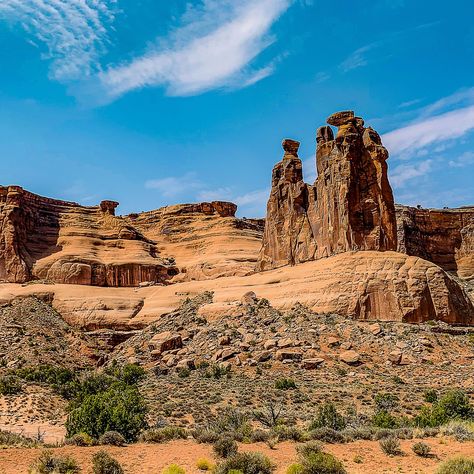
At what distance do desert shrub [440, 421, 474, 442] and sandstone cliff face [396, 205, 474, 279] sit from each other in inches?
3123

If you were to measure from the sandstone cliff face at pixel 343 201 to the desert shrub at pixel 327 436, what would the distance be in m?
33.5

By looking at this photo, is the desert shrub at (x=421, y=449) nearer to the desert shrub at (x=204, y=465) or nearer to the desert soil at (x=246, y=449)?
the desert soil at (x=246, y=449)

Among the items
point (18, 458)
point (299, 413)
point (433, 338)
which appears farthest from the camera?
point (433, 338)

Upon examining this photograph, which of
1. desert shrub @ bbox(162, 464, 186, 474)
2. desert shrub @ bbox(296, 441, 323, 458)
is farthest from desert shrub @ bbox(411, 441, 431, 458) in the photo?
desert shrub @ bbox(162, 464, 186, 474)

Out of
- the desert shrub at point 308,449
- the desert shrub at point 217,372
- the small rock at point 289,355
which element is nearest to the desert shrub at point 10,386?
the desert shrub at point 217,372

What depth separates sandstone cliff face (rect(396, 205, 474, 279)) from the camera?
103 metres

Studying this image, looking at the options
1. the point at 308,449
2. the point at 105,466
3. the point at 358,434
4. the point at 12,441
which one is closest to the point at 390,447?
the point at 358,434

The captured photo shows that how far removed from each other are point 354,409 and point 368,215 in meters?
27.5

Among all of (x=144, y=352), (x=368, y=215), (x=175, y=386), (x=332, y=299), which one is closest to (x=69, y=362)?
(x=144, y=352)

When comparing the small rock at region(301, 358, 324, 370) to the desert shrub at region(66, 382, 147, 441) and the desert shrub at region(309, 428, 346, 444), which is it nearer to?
the desert shrub at region(66, 382, 147, 441)

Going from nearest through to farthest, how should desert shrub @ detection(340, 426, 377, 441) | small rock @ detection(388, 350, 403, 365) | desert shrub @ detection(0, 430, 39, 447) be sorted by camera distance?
desert shrub @ detection(340, 426, 377, 441), desert shrub @ detection(0, 430, 39, 447), small rock @ detection(388, 350, 403, 365)

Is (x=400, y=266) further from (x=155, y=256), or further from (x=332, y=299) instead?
(x=155, y=256)

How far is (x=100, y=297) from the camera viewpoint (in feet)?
Answer: 237

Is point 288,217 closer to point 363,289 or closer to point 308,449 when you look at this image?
point 363,289
